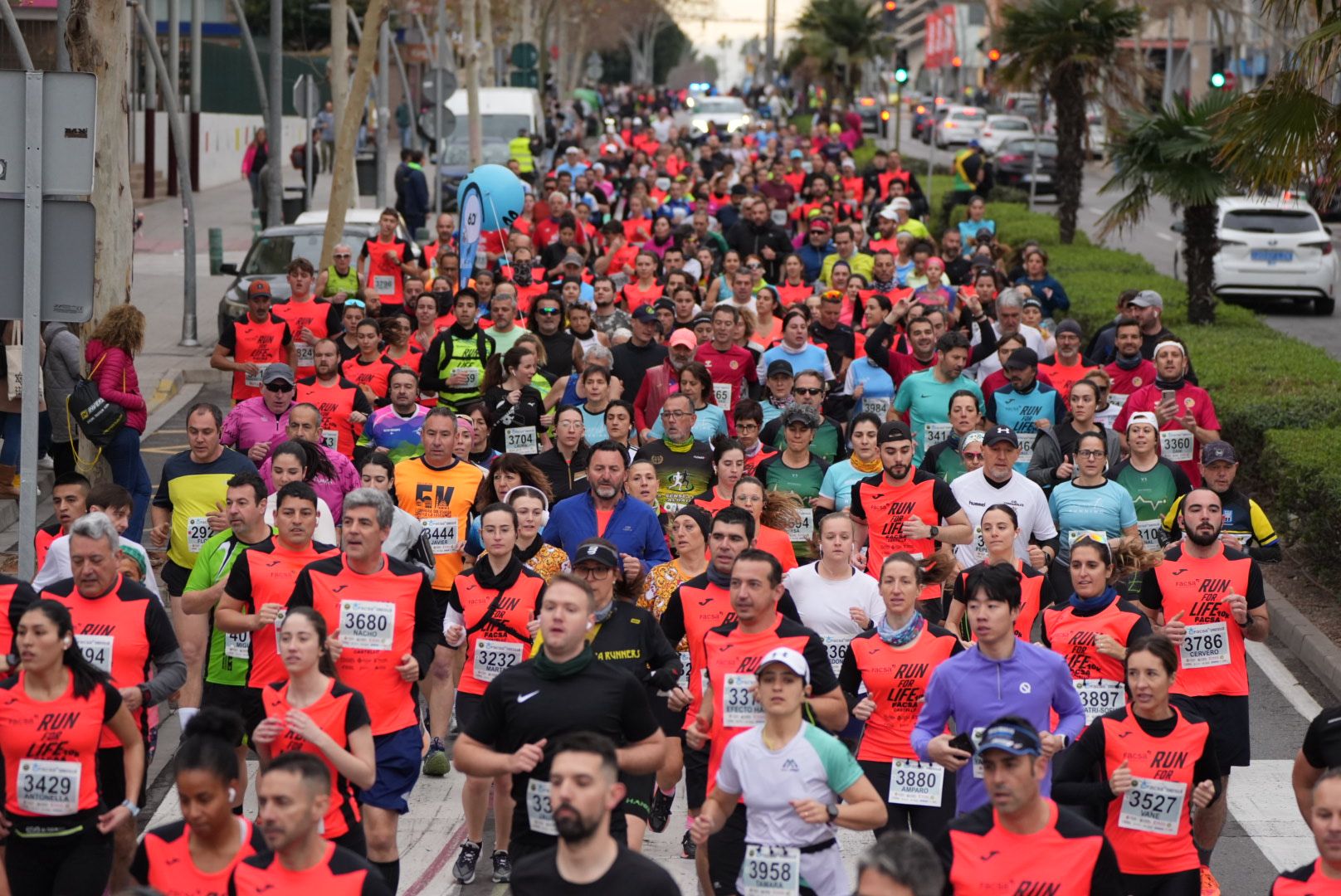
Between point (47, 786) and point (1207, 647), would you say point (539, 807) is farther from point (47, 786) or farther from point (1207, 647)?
point (1207, 647)

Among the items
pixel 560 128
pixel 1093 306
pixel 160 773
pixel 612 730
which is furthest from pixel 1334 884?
pixel 560 128

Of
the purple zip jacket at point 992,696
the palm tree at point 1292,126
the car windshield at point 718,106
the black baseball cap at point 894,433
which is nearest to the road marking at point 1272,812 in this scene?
the purple zip jacket at point 992,696

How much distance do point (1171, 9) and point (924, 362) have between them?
45944mm

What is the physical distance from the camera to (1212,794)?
7.30 meters

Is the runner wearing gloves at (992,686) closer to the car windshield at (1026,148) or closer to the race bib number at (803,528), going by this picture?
the race bib number at (803,528)

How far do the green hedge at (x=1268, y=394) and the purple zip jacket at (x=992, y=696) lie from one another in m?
5.74

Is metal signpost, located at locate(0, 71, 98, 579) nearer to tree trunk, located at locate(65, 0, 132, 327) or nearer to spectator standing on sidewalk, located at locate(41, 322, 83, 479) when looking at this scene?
spectator standing on sidewalk, located at locate(41, 322, 83, 479)

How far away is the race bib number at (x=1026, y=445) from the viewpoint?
12.5 m

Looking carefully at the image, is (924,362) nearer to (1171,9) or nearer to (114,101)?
(114,101)

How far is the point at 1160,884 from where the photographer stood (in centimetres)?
731

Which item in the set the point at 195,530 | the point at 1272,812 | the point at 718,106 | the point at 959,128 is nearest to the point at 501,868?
the point at 195,530

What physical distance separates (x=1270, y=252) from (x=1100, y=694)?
68.5 ft

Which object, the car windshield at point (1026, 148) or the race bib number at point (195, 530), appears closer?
the race bib number at point (195, 530)

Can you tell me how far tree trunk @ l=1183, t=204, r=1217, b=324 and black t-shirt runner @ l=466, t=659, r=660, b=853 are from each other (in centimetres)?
1528
